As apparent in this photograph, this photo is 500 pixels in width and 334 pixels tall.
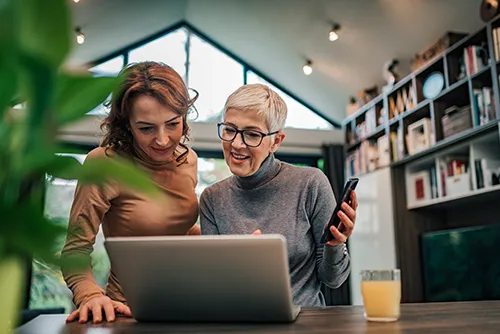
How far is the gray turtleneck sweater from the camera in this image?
137 cm

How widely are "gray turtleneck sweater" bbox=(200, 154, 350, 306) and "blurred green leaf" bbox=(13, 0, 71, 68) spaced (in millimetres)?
1125

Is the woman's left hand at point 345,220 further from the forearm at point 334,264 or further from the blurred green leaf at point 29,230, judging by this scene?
the blurred green leaf at point 29,230

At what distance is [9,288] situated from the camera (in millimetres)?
253

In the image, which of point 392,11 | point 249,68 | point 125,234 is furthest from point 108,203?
point 249,68

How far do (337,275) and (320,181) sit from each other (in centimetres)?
29

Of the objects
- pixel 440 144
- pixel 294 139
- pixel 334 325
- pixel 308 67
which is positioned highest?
pixel 308 67

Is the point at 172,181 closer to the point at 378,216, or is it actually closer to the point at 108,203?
the point at 108,203

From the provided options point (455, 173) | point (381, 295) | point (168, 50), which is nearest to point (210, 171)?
point (168, 50)

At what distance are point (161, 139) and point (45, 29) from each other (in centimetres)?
116

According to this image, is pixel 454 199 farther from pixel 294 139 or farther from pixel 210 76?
pixel 210 76

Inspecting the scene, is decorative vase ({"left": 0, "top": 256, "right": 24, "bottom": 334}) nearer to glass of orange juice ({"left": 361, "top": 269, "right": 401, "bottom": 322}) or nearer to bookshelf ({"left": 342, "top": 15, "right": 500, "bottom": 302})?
glass of orange juice ({"left": 361, "top": 269, "right": 401, "bottom": 322})

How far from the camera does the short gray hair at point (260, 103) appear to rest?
1437 millimetres

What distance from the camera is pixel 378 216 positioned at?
14.9 feet

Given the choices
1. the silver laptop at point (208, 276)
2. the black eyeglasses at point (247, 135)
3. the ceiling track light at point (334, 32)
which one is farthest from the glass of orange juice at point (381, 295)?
the ceiling track light at point (334, 32)
